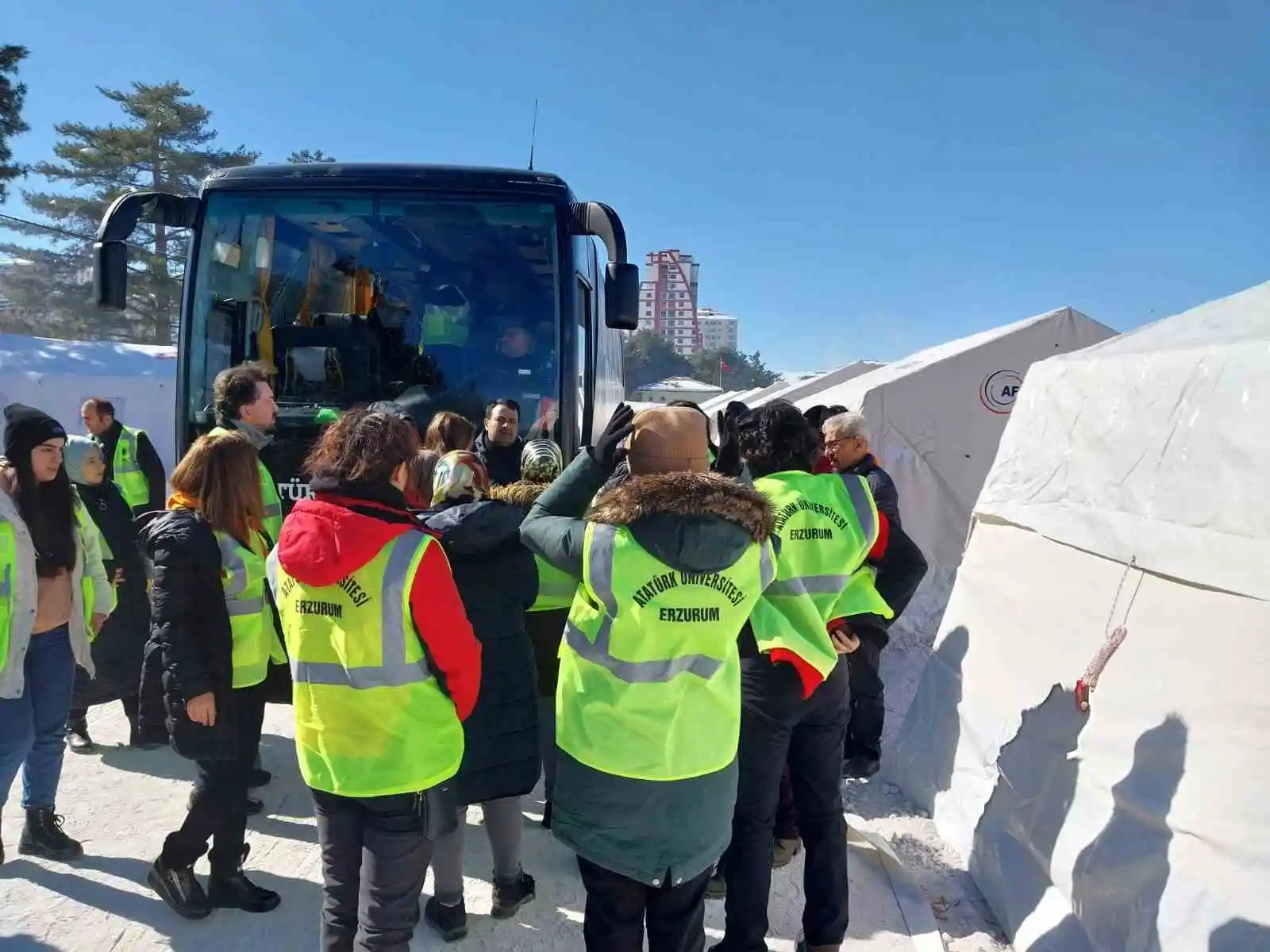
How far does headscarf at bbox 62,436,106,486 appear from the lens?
4.12m

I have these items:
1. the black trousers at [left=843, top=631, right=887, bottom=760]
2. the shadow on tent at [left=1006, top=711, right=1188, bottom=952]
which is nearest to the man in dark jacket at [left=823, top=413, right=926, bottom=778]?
the black trousers at [left=843, top=631, right=887, bottom=760]

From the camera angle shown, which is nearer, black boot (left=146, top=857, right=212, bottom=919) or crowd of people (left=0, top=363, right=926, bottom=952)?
crowd of people (left=0, top=363, right=926, bottom=952)

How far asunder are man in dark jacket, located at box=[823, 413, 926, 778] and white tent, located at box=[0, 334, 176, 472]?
9.52 meters

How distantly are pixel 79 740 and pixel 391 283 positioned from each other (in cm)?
315

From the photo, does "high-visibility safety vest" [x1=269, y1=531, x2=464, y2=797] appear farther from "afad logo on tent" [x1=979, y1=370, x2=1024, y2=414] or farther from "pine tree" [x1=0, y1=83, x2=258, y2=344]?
"pine tree" [x1=0, y1=83, x2=258, y2=344]

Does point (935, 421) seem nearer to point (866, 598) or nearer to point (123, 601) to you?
point (866, 598)

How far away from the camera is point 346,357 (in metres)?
4.51

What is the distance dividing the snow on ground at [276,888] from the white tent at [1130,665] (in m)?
0.24

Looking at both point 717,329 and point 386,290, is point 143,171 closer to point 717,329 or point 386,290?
point 386,290

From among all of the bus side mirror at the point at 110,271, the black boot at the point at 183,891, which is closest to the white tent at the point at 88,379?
the bus side mirror at the point at 110,271

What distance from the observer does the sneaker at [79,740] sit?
437 centimetres

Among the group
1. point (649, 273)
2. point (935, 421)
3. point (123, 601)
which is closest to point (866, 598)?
point (123, 601)

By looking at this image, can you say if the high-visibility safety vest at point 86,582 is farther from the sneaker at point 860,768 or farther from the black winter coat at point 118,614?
the sneaker at point 860,768

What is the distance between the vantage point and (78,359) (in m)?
11.7
